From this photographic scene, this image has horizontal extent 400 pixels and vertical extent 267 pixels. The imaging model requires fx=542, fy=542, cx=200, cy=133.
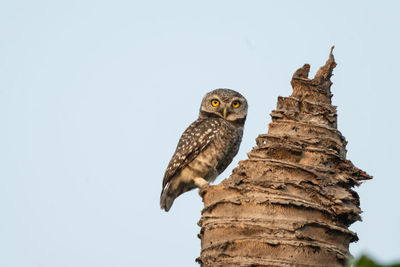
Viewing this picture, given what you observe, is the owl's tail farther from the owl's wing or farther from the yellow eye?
the yellow eye

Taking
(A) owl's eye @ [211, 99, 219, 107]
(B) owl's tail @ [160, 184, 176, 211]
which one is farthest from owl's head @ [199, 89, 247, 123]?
(B) owl's tail @ [160, 184, 176, 211]

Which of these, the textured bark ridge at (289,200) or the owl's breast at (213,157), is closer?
the textured bark ridge at (289,200)

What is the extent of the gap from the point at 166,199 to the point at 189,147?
0.99 metres

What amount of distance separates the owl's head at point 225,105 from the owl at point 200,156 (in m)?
0.35

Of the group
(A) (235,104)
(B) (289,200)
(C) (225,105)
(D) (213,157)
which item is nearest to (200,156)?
(D) (213,157)

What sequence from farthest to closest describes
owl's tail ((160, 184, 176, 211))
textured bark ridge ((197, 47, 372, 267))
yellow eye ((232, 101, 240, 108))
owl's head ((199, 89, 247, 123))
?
yellow eye ((232, 101, 240, 108))
owl's head ((199, 89, 247, 123))
owl's tail ((160, 184, 176, 211))
textured bark ridge ((197, 47, 372, 267))

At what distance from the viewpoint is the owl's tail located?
8.98 meters

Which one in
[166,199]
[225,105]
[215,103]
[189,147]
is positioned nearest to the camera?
[189,147]

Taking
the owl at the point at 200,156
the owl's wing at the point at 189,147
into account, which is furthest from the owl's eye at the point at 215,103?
the owl's wing at the point at 189,147

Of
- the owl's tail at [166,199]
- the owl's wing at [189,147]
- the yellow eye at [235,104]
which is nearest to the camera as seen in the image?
the owl's wing at [189,147]

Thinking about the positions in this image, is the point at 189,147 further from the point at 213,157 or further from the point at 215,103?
the point at 215,103

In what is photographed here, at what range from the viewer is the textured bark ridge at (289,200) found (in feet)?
15.1

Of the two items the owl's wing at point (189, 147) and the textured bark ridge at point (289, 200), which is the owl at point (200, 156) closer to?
the owl's wing at point (189, 147)

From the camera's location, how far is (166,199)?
9023 millimetres
